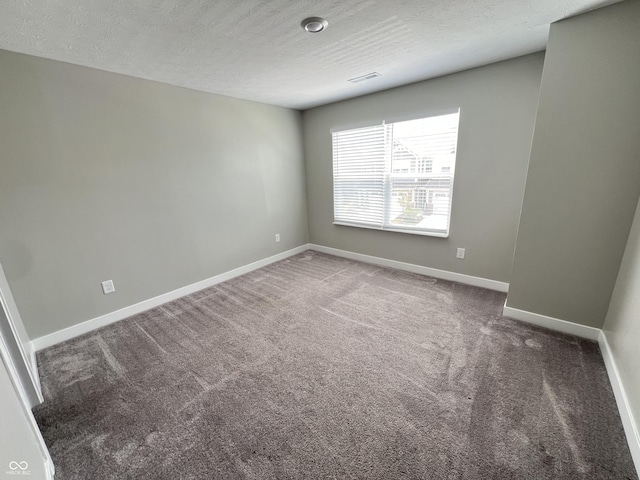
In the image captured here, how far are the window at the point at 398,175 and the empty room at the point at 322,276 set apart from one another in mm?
33

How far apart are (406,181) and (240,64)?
88.4 inches

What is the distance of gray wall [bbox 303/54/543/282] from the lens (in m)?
2.46

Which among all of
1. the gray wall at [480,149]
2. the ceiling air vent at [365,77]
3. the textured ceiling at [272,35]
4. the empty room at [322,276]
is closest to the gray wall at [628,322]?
the empty room at [322,276]

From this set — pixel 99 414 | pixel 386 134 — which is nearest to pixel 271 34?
pixel 386 134

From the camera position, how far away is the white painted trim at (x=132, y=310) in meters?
2.23

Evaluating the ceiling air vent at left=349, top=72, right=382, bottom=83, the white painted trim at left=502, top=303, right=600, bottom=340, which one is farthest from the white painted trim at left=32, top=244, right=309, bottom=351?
the white painted trim at left=502, top=303, right=600, bottom=340

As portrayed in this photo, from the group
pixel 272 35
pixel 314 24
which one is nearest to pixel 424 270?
pixel 314 24

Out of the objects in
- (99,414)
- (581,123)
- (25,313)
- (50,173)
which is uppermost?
(581,123)

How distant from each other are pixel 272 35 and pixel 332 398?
245 cm

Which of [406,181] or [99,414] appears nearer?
[99,414]

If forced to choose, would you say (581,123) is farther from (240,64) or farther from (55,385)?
(55,385)

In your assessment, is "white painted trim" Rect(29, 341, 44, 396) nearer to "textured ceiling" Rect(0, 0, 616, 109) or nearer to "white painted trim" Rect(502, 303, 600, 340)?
"textured ceiling" Rect(0, 0, 616, 109)

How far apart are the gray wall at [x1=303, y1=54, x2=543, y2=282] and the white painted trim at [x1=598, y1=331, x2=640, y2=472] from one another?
110 cm

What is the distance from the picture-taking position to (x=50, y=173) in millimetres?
2090
